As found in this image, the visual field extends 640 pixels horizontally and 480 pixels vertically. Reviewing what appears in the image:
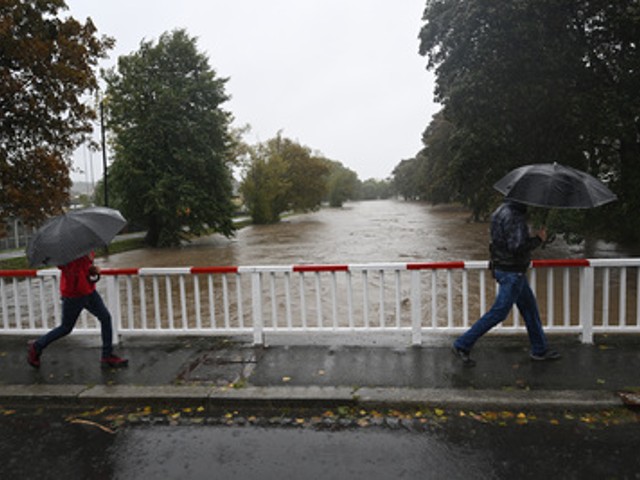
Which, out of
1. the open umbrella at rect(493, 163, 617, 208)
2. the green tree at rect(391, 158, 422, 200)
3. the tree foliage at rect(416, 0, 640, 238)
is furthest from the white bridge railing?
the green tree at rect(391, 158, 422, 200)

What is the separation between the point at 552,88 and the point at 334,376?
13.0 meters

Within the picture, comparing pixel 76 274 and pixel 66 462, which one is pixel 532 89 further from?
pixel 66 462

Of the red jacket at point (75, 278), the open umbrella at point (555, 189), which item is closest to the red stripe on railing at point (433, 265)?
the open umbrella at point (555, 189)

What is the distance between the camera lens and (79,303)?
5160 mm

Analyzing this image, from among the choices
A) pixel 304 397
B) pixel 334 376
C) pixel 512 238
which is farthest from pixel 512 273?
pixel 304 397

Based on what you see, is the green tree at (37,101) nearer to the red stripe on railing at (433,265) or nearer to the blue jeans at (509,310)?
the red stripe on railing at (433,265)

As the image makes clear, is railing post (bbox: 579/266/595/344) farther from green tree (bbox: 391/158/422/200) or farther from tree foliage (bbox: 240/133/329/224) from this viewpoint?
green tree (bbox: 391/158/422/200)

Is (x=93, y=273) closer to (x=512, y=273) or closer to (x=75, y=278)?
(x=75, y=278)

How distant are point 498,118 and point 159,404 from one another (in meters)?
14.0

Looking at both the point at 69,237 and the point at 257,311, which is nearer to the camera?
the point at 69,237

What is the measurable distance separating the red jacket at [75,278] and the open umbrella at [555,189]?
442 centimetres

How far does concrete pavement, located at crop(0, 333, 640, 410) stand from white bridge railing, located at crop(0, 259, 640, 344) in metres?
0.28

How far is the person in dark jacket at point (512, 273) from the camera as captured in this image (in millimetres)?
4730

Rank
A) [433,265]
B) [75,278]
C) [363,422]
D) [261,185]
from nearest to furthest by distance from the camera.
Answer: [363,422]
[75,278]
[433,265]
[261,185]
